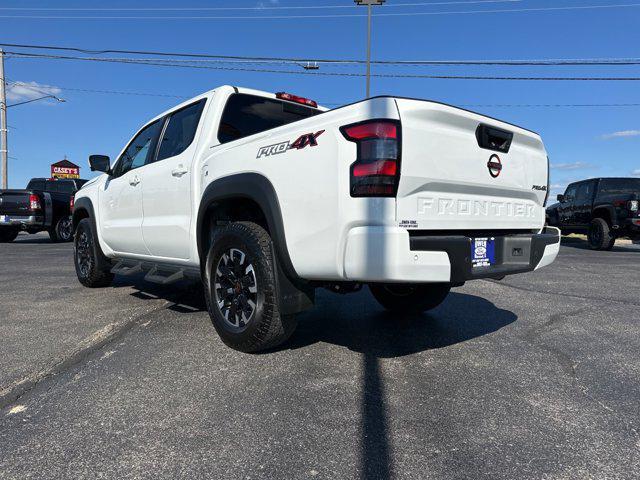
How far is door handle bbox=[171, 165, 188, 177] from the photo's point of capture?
13.2ft

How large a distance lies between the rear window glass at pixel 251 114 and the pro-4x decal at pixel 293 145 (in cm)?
79

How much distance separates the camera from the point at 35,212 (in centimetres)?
1273

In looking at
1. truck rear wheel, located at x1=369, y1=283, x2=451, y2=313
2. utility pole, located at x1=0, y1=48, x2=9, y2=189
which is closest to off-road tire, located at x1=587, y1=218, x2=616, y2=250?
truck rear wheel, located at x1=369, y1=283, x2=451, y2=313

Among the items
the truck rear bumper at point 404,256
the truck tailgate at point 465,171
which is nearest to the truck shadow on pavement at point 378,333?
the truck rear bumper at point 404,256

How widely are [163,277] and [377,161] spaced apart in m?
2.49

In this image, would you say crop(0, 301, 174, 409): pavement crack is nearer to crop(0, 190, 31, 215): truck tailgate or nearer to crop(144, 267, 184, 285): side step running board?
crop(144, 267, 184, 285): side step running board

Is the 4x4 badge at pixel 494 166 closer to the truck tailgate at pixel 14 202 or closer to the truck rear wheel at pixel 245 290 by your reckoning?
the truck rear wheel at pixel 245 290

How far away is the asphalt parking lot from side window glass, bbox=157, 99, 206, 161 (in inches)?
62.5

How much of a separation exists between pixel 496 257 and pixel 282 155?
1603mm

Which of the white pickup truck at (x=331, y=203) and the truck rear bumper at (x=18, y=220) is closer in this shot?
the white pickup truck at (x=331, y=203)

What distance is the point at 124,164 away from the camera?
17.9 ft

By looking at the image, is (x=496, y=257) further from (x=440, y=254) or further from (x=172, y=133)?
(x=172, y=133)

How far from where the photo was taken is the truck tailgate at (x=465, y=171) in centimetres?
265

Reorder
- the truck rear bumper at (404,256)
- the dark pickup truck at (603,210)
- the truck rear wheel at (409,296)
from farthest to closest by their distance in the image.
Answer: the dark pickup truck at (603,210), the truck rear wheel at (409,296), the truck rear bumper at (404,256)
